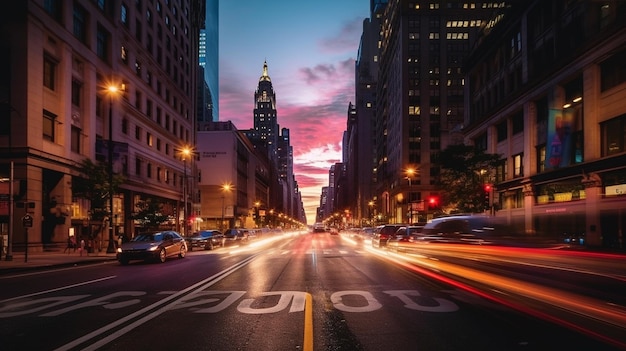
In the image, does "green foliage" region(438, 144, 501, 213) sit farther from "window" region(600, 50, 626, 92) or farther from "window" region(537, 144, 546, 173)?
"window" region(600, 50, 626, 92)

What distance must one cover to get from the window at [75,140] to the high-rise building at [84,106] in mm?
86

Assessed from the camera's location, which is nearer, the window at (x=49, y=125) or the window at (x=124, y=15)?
the window at (x=49, y=125)

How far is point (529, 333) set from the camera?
766cm

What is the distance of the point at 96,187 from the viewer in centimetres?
3412

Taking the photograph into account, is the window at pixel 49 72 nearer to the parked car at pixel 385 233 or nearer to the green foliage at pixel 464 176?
the parked car at pixel 385 233

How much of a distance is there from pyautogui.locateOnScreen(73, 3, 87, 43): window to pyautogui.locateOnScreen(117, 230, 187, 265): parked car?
21476 millimetres

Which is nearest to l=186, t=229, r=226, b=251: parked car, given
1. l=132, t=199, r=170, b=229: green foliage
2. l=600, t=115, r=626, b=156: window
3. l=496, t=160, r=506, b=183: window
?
l=132, t=199, r=170, b=229: green foliage

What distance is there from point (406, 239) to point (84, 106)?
28.2m

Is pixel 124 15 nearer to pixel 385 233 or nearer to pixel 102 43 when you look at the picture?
pixel 102 43

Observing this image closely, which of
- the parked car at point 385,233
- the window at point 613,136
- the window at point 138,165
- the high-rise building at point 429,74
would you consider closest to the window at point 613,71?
the window at point 613,136

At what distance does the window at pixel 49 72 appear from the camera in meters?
34.4

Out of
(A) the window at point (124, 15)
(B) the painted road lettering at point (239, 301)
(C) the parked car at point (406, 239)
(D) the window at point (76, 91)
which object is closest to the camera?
(B) the painted road lettering at point (239, 301)

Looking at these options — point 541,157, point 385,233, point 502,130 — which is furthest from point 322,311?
point 502,130

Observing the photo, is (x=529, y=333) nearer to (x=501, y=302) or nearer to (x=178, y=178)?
(x=501, y=302)
